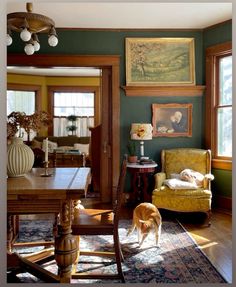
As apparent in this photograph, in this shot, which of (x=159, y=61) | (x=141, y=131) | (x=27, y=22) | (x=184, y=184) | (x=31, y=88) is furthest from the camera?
(x=31, y=88)

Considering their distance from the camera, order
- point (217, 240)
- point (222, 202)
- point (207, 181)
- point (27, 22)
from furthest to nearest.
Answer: point (222, 202) → point (207, 181) → point (217, 240) → point (27, 22)

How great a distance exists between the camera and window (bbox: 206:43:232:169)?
5.03 m

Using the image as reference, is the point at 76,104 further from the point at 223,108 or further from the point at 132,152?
the point at 223,108

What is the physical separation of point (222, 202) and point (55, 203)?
3.38 meters

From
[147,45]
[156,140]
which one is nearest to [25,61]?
[147,45]

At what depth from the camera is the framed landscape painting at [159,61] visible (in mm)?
5281

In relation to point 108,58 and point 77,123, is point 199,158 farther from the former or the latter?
point 77,123

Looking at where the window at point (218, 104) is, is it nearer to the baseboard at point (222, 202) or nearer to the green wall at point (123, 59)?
the green wall at point (123, 59)

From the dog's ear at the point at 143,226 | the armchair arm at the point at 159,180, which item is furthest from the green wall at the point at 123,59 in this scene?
the dog's ear at the point at 143,226

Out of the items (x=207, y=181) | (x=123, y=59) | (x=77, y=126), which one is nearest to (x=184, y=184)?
(x=207, y=181)

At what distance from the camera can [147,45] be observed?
528 centimetres

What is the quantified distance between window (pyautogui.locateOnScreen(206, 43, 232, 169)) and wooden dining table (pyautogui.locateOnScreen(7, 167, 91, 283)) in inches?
117

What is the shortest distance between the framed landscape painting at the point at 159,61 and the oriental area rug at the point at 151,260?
2.30 m

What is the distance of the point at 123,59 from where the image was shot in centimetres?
531
